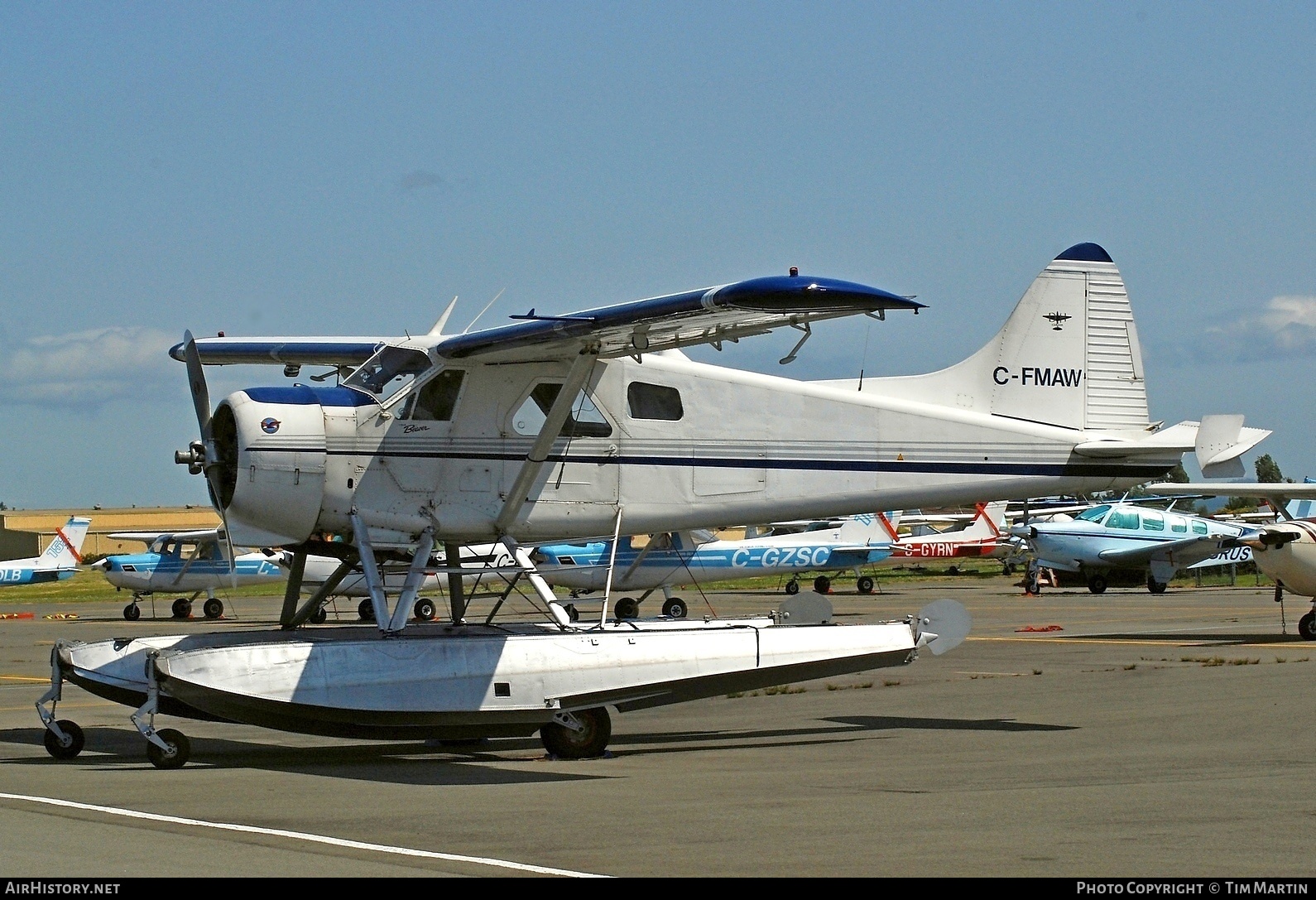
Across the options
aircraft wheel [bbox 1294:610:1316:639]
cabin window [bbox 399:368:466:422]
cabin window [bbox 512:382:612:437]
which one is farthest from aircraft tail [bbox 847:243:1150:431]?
aircraft wheel [bbox 1294:610:1316:639]

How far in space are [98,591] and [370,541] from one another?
2356 inches

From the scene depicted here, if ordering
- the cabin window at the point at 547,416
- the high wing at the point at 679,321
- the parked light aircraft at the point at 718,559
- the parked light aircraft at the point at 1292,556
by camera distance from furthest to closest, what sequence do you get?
the parked light aircraft at the point at 718,559, the parked light aircraft at the point at 1292,556, the cabin window at the point at 547,416, the high wing at the point at 679,321

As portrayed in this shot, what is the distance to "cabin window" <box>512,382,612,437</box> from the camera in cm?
1267

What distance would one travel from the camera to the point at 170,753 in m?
11.0

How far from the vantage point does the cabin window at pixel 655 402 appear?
1306cm

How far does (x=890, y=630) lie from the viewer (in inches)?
507

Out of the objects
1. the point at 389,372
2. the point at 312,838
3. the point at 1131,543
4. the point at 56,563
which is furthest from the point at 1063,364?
the point at 56,563

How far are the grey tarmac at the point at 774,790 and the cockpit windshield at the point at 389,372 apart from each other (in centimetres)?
306

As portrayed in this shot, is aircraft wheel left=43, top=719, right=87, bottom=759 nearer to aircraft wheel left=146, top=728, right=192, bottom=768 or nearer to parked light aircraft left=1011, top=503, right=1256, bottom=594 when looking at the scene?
aircraft wheel left=146, top=728, right=192, bottom=768

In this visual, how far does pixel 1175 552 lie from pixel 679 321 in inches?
1455

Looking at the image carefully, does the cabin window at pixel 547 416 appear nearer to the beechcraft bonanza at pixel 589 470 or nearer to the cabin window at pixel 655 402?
the beechcraft bonanza at pixel 589 470

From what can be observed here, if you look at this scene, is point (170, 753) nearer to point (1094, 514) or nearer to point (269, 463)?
point (269, 463)

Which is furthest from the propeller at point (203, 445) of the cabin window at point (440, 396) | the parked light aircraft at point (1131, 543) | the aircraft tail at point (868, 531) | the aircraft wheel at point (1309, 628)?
the parked light aircraft at point (1131, 543)

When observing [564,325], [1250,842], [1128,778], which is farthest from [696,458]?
[1250,842]
